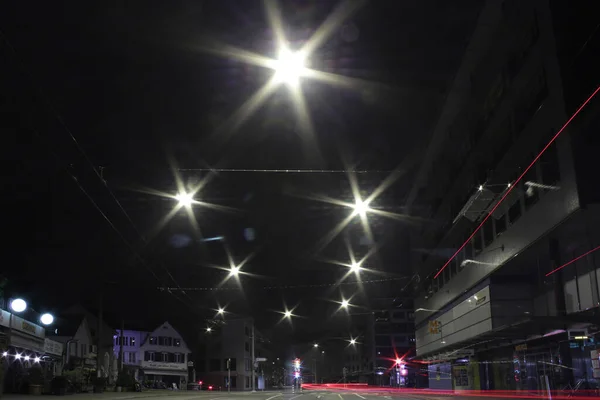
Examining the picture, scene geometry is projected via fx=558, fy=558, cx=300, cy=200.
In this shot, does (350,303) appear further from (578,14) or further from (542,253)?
(578,14)

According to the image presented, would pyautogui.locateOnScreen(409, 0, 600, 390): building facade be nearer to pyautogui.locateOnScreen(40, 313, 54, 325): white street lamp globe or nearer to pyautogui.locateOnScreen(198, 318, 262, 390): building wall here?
pyautogui.locateOnScreen(40, 313, 54, 325): white street lamp globe

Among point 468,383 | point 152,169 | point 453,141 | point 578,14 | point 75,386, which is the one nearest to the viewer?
point 152,169

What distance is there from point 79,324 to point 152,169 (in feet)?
128

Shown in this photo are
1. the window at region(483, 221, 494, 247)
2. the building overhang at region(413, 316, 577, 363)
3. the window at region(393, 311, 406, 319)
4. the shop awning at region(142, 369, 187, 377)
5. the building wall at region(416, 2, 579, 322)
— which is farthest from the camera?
the window at region(393, 311, 406, 319)

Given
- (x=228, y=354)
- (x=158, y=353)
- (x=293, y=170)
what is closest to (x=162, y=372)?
(x=158, y=353)

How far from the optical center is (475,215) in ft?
106

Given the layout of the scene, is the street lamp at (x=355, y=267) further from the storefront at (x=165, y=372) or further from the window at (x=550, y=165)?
the storefront at (x=165, y=372)

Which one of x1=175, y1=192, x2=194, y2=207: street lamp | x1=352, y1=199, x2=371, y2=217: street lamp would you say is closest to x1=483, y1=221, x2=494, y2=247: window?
x1=352, y1=199, x2=371, y2=217: street lamp

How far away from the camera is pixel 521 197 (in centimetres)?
2428

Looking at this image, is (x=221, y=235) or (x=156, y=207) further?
(x=221, y=235)

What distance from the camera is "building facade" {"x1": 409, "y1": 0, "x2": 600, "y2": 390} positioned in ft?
61.8

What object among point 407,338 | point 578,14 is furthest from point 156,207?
point 407,338

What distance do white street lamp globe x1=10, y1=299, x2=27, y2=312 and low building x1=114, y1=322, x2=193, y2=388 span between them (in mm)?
38280

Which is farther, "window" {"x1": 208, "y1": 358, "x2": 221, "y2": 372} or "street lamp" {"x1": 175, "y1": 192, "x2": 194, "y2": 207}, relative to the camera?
"window" {"x1": 208, "y1": 358, "x2": 221, "y2": 372}
